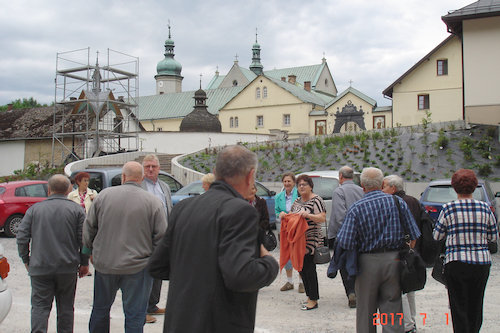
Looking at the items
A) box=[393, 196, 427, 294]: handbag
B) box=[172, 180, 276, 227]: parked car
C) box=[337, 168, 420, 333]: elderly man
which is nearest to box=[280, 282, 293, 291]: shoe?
box=[337, 168, 420, 333]: elderly man

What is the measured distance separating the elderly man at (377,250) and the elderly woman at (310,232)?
2.04m

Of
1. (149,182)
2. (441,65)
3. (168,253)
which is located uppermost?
(441,65)

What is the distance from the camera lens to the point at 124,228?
4551 mm

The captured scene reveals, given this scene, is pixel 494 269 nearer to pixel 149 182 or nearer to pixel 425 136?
pixel 149 182

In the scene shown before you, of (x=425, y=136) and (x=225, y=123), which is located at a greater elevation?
(x=225, y=123)

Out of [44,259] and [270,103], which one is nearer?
[44,259]

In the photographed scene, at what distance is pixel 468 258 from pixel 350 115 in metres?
45.4

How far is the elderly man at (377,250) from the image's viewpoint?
448cm

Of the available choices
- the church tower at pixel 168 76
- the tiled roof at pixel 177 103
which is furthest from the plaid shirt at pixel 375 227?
the church tower at pixel 168 76

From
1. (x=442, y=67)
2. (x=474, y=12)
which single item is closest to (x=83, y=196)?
(x=474, y=12)

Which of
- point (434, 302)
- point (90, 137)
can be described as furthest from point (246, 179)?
point (90, 137)

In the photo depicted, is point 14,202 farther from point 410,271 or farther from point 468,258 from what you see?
point 468,258

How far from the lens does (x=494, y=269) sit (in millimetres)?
9344

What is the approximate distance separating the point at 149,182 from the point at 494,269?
6.83 m
